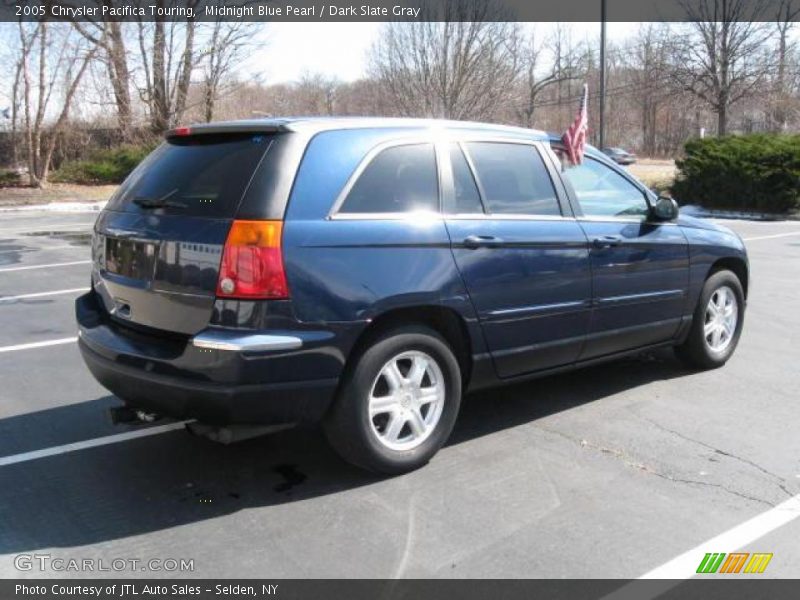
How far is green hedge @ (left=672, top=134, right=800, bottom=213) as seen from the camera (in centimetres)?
2072

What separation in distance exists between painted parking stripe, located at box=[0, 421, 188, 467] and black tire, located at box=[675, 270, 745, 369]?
12.1 feet

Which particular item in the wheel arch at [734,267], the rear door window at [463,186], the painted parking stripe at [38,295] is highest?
Answer: the rear door window at [463,186]

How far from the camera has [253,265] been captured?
346cm

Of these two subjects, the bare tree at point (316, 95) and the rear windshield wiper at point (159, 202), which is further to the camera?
the bare tree at point (316, 95)

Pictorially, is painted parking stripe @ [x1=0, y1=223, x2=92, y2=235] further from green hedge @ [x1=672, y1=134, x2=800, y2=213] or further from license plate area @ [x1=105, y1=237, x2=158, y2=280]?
green hedge @ [x1=672, y1=134, x2=800, y2=213]

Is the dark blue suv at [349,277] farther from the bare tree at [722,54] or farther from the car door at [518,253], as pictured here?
the bare tree at [722,54]

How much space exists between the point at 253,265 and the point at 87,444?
1793 millimetres

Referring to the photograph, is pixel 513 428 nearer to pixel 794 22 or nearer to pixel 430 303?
pixel 430 303

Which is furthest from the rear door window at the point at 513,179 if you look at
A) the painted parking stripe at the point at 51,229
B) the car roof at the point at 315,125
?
the painted parking stripe at the point at 51,229

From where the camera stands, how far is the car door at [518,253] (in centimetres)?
420

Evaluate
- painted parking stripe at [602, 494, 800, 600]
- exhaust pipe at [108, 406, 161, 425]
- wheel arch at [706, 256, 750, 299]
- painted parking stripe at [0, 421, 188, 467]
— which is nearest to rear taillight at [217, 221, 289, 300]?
exhaust pipe at [108, 406, 161, 425]

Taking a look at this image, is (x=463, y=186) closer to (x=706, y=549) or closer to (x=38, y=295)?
(x=706, y=549)

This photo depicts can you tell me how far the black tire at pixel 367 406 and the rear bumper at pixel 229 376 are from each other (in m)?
0.12

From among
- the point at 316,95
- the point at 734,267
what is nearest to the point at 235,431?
the point at 734,267
